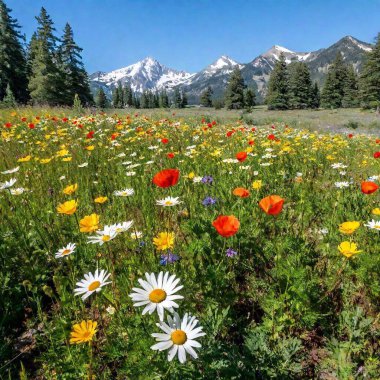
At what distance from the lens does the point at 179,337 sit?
115cm

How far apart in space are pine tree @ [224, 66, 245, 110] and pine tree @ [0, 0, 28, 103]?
137 ft

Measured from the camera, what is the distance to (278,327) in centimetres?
183

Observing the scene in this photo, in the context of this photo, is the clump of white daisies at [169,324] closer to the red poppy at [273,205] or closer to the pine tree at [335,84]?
the red poppy at [273,205]

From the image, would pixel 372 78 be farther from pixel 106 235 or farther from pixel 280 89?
pixel 106 235

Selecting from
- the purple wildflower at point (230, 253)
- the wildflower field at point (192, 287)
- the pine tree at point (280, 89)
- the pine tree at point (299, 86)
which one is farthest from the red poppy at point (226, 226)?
the pine tree at point (299, 86)

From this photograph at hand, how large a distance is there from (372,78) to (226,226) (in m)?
56.7

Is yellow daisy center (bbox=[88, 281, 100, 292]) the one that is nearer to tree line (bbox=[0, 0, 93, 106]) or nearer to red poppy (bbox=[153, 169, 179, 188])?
red poppy (bbox=[153, 169, 179, 188])

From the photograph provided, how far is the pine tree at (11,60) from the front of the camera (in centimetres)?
3509

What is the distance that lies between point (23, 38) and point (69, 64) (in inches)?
275

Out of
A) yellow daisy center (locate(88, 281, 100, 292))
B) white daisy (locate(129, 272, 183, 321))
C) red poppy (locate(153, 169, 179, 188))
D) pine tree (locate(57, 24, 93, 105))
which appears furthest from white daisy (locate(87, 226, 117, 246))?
pine tree (locate(57, 24, 93, 105))

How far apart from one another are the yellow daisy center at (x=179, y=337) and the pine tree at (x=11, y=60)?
40.6m

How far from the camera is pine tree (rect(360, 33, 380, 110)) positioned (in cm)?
A: 4712

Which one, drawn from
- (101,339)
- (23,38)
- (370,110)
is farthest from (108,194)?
(370,110)

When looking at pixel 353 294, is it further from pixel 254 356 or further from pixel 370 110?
pixel 370 110
